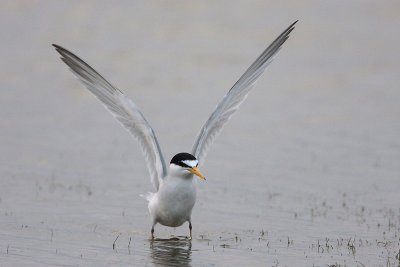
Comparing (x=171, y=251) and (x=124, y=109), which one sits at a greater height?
(x=124, y=109)

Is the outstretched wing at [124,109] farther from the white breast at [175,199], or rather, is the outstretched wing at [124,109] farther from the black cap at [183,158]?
the black cap at [183,158]

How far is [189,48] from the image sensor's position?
24047mm

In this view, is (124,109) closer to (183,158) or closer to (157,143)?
(157,143)

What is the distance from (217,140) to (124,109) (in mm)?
5276

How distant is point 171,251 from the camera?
9.88m

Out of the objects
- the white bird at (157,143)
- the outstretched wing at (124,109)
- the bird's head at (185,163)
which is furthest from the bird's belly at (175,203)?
the outstretched wing at (124,109)

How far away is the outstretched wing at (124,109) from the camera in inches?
436

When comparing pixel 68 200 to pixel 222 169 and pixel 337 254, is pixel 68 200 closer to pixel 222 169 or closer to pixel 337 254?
pixel 222 169

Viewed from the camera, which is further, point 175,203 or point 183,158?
point 175,203

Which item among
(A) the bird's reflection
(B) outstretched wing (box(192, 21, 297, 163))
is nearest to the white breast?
(A) the bird's reflection

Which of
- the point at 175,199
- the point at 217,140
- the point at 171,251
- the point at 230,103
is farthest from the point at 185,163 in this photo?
the point at 217,140

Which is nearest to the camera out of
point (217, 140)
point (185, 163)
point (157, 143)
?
point (185, 163)

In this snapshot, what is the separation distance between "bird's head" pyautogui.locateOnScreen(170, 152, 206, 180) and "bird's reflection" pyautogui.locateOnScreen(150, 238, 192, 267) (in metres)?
0.84

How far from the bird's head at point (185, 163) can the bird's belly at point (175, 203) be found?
0.25m
